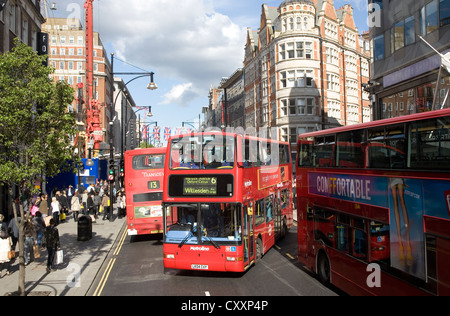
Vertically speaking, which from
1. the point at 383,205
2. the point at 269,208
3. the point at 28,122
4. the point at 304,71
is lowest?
the point at 269,208

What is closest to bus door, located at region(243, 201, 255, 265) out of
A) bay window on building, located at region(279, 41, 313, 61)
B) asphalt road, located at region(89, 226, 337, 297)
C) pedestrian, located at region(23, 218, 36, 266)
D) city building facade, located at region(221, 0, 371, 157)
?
asphalt road, located at region(89, 226, 337, 297)

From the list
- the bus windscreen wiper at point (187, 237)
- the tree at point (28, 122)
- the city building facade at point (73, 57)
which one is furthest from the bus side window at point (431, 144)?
the city building facade at point (73, 57)

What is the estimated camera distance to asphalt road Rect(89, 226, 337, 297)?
402 inches

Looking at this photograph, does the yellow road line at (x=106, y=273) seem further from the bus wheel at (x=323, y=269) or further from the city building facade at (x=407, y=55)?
the city building facade at (x=407, y=55)

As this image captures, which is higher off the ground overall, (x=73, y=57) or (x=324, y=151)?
(x=73, y=57)

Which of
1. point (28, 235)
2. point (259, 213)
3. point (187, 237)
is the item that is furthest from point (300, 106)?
point (28, 235)

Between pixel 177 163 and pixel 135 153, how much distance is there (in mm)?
6492

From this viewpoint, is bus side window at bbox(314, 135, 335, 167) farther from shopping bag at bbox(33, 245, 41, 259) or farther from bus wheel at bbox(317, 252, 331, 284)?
shopping bag at bbox(33, 245, 41, 259)

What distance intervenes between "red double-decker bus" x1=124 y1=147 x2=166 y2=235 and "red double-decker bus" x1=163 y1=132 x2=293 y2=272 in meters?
5.90

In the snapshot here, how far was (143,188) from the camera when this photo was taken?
17.6 metres

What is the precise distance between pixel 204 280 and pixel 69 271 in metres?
4.58

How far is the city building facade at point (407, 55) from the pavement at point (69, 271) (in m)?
16.5

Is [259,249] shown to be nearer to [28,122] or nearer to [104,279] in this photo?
[104,279]
